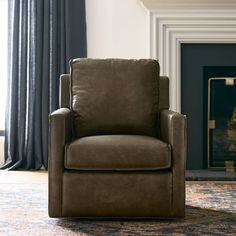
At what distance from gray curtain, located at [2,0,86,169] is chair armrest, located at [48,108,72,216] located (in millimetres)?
2104

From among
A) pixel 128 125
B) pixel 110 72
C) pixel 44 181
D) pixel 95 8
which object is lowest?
pixel 44 181

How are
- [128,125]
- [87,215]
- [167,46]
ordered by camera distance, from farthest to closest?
[167,46], [128,125], [87,215]

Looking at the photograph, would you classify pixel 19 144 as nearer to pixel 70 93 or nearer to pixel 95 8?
pixel 95 8

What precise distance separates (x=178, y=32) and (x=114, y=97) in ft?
5.58

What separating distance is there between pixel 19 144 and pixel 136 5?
1643 millimetres

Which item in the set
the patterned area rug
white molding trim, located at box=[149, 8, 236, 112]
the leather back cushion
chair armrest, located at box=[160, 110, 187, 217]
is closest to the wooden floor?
the patterned area rug

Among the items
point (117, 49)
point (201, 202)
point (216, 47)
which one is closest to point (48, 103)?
point (117, 49)

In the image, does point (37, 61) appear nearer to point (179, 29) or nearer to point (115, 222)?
point (179, 29)

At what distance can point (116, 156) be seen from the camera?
9.11 feet

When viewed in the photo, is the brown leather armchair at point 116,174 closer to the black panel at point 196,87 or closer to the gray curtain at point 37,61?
the black panel at point 196,87

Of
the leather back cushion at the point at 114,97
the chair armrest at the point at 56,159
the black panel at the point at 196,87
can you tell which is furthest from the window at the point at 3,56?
the chair armrest at the point at 56,159

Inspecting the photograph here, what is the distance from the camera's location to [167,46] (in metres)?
4.77

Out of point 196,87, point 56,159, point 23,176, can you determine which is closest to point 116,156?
point 56,159

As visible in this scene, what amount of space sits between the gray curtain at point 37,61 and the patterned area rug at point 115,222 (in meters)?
1.40
